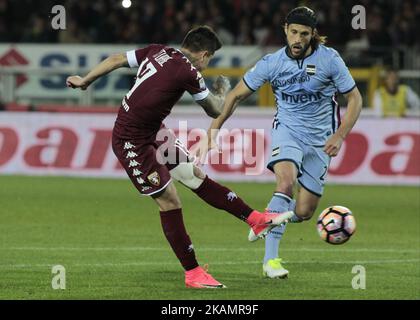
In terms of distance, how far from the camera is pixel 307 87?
10328 mm

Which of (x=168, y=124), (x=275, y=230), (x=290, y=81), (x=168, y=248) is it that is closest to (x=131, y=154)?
(x=275, y=230)

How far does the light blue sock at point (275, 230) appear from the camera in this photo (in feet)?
32.8

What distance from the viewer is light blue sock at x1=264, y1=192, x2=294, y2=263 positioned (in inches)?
394

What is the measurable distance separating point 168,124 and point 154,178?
10.1m

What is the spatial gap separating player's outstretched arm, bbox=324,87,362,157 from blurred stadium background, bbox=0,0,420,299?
1149mm

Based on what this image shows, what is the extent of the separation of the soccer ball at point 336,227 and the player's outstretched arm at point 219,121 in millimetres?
1204

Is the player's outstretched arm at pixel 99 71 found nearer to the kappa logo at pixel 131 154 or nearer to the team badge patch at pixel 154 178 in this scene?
the kappa logo at pixel 131 154

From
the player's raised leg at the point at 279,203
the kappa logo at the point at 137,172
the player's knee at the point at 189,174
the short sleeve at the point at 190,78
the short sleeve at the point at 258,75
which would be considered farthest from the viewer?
the short sleeve at the point at 258,75

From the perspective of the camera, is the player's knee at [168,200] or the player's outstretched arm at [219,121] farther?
the player's outstretched arm at [219,121]

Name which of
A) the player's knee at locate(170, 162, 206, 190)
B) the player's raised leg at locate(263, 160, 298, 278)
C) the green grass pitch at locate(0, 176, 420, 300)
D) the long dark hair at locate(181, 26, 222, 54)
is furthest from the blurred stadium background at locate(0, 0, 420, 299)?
the long dark hair at locate(181, 26, 222, 54)

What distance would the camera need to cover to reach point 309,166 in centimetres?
1066

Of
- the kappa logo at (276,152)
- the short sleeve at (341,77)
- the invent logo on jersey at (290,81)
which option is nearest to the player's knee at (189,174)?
the kappa logo at (276,152)

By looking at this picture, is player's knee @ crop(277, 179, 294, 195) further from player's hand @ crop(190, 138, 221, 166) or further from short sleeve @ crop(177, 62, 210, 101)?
short sleeve @ crop(177, 62, 210, 101)

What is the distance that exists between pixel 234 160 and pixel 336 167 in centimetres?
175
